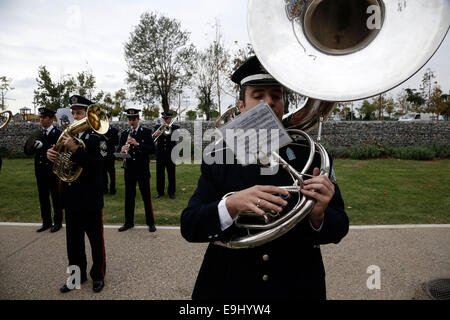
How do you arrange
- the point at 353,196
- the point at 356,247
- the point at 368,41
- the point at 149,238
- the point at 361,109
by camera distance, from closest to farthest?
the point at 368,41
the point at 356,247
the point at 149,238
the point at 353,196
the point at 361,109

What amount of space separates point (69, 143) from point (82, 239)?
1223 millimetres

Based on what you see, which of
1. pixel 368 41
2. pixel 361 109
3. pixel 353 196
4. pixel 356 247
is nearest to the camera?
pixel 368 41

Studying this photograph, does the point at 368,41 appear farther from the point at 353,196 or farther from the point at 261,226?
the point at 353,196

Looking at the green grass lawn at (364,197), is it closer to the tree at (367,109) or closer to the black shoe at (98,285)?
the black shoe at (98,285)

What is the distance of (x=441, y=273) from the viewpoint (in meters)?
3.37

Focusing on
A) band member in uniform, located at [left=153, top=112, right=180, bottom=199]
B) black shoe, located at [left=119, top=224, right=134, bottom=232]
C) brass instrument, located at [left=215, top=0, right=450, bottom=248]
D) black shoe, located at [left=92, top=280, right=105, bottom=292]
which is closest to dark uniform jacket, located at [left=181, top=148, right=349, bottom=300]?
brass instrument, located at [left=215, top=0, right=450, bottom=248]

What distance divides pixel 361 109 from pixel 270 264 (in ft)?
160

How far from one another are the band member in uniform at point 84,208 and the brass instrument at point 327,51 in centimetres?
256

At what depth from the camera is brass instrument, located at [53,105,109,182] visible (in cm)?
316

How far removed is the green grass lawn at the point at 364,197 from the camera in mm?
5648

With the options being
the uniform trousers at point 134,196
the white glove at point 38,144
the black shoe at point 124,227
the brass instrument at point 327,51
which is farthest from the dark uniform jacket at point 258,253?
the white glove at point 38,144

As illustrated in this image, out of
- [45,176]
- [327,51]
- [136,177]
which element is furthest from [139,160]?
[327,51]

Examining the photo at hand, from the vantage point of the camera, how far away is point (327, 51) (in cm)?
146

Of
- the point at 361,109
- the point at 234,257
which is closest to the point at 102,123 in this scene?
the point at 234,257
